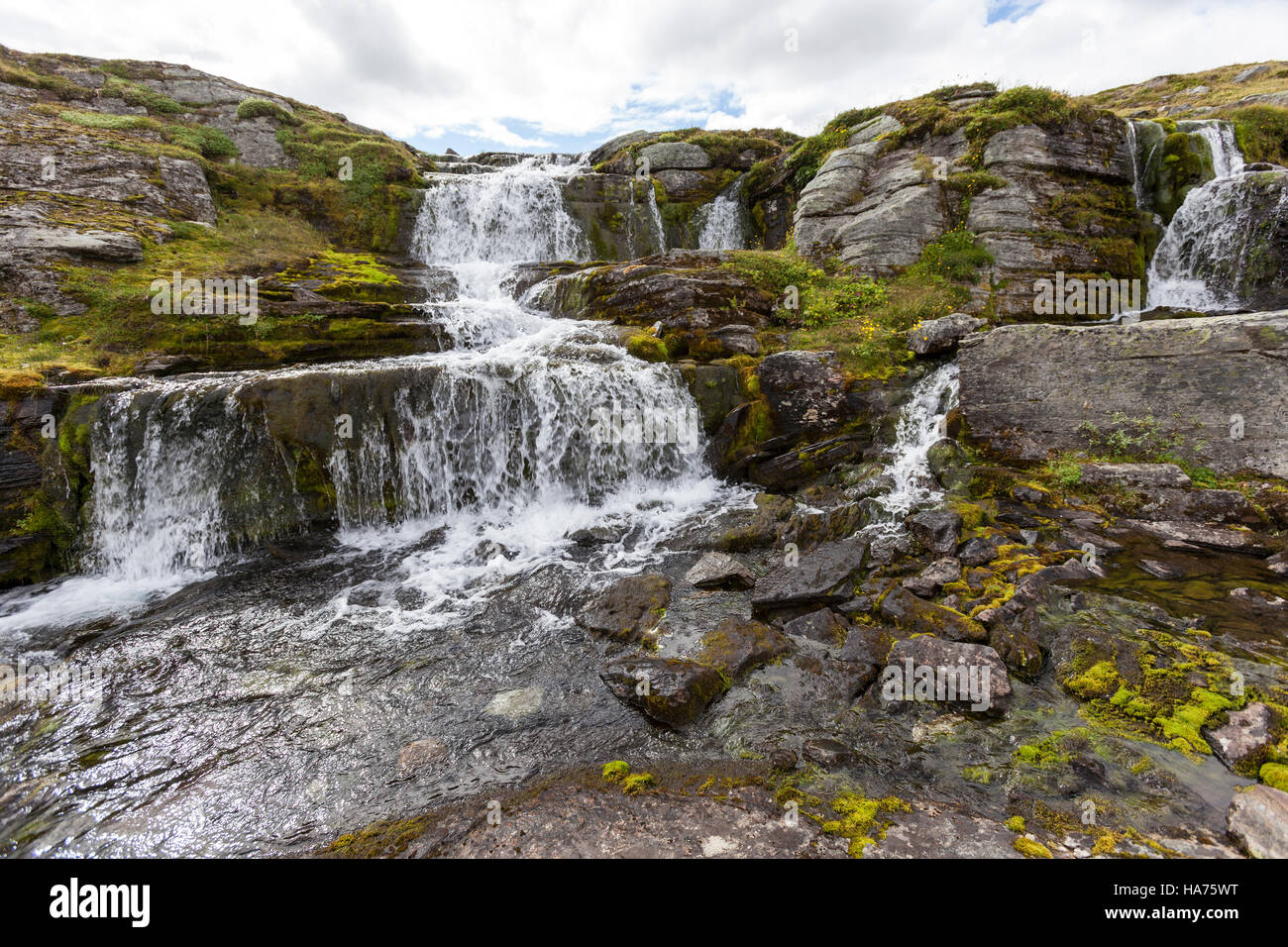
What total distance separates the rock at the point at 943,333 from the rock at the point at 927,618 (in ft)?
22.9

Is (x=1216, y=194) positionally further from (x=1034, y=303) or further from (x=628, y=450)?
(x=628, y=450)

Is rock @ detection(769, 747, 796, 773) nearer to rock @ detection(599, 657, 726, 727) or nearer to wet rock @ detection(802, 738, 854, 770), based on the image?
wet rock @ detection(802, 738, 854, 770)

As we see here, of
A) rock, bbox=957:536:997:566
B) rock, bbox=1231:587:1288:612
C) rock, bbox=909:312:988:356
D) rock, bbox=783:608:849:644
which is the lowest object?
rock, bbox=783:608:849:644

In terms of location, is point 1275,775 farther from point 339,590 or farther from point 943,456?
point 339,590

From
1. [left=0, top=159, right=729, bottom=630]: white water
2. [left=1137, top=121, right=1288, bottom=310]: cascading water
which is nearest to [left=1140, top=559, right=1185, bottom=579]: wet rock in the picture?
[left=0, top=159, right=729, bottom=630]: white water

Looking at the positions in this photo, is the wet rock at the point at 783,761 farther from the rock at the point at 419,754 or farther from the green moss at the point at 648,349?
the green moss at the point at 648,349

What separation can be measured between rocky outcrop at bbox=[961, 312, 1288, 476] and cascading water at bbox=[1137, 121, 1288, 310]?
7140 mm


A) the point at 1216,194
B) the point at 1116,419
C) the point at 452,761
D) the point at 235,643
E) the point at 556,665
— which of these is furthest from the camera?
the point at 1216,194

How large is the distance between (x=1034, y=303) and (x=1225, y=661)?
1087cm

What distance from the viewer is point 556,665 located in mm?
6102

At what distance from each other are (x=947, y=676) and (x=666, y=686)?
2.80 metres

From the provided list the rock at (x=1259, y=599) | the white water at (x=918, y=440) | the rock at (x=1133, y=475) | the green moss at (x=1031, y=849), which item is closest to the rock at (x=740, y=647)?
the green moss at (x=1031, y=849)

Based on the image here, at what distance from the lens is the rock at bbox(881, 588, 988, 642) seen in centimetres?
543
